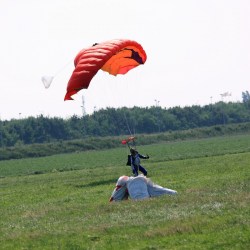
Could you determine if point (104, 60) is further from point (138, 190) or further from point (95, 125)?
point (95, 125)

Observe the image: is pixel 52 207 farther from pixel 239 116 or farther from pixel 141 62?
pixel 239 116

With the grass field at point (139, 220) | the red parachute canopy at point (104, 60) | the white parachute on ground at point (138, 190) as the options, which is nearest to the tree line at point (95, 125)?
the red parachute canopy at point (104, 60)

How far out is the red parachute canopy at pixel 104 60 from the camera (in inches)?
760

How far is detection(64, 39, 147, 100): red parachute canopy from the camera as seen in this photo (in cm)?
1930

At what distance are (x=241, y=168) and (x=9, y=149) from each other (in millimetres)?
62815

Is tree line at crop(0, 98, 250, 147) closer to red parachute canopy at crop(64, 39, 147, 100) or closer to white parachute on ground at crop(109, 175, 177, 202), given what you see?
red parachute canopy at crop(64, 39, 147, 100)

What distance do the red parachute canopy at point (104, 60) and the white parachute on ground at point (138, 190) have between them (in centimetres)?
290

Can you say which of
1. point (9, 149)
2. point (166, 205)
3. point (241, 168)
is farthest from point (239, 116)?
point (166, 205)

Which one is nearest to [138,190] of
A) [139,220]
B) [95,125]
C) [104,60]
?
[104,60]

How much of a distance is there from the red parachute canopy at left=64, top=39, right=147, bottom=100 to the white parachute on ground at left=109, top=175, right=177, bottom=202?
2.90m

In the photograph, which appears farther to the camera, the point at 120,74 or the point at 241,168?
the point at 241,168

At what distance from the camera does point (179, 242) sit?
13203 millimetres

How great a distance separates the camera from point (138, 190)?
20266 mm

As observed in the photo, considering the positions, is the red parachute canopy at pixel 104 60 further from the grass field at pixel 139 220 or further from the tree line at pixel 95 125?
the tree line at pixel 95 125
